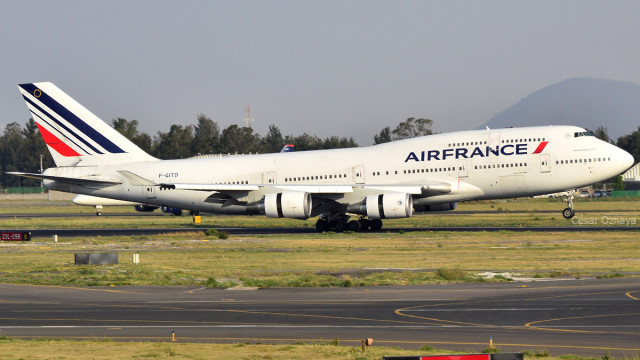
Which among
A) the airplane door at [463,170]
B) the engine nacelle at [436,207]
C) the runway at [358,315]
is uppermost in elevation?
the airplane door at [463,170]

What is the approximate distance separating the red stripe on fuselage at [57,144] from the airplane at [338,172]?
95mm

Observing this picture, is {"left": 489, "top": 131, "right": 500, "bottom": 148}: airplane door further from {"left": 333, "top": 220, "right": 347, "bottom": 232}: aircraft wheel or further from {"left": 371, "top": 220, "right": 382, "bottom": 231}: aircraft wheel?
{"left": 333, "top": 220, "right": 347, "bottom": 232}: aircraft wheel

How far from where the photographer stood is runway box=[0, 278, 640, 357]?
18969mm

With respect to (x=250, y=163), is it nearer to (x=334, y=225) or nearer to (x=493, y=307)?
(x=334, y=225)

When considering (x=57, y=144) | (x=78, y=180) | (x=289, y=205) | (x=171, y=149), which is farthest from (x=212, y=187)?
(x=171, y=149)

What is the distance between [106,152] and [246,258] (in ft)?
71.7

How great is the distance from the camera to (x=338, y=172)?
54.4 metres

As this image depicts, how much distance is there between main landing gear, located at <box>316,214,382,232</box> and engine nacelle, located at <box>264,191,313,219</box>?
9.80 ft

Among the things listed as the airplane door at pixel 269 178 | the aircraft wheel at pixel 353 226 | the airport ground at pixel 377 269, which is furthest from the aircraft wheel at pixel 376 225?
the airplane door at pixel 269 178

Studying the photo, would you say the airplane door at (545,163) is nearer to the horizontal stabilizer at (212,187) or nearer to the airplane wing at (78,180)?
the horizontal stabilizer at (212,187)

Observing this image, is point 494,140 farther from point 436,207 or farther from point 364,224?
point 364,224

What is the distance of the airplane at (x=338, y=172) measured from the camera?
50.9m

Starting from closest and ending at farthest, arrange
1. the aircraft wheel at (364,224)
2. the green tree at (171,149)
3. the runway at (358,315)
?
the runway at (358,315)
the aircraft wheel at (364,224)
the green tree at (171,149)

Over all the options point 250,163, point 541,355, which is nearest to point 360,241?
point 250,163
